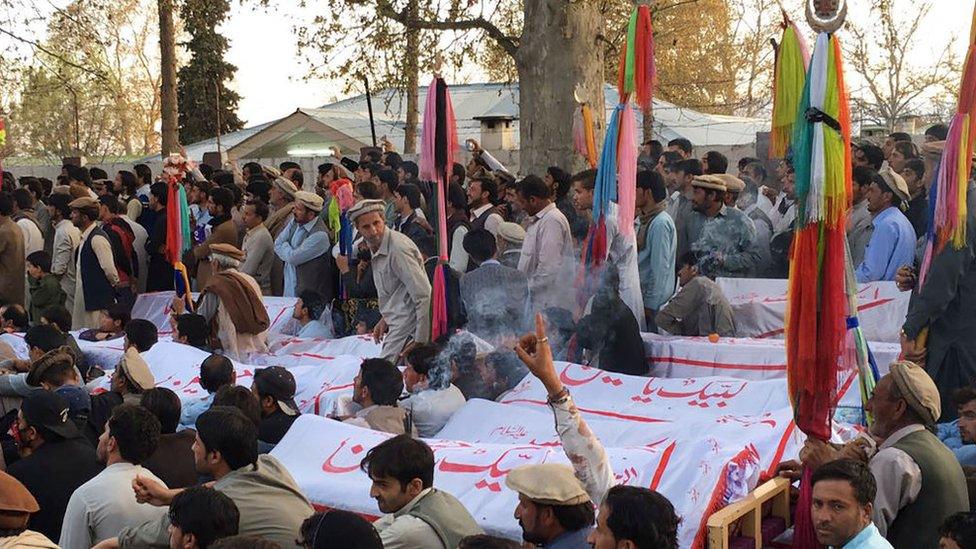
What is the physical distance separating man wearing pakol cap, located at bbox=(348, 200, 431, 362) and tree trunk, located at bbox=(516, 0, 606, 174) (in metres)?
5.11

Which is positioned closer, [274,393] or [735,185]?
[274,393]

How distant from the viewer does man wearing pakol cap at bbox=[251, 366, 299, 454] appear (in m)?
6.30

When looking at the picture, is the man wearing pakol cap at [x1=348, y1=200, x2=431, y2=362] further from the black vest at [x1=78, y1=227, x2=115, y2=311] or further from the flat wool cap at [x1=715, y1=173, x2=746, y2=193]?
the black vest at [x1=78, y1=227, x2=115, y2=311]

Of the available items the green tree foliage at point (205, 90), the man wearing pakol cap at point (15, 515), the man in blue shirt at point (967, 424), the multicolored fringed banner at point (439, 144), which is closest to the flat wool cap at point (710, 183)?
the multicolored fringed banner at point (439, 144)

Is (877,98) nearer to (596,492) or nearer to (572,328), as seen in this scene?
(572,328)

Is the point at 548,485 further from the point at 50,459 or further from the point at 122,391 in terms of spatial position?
the point at 122,391

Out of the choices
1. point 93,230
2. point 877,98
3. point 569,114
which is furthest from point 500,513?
point 877,98

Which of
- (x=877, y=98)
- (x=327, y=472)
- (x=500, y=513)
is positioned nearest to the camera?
(x=500, y=513)

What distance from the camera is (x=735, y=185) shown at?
31.6 feet

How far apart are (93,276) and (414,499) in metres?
7.39

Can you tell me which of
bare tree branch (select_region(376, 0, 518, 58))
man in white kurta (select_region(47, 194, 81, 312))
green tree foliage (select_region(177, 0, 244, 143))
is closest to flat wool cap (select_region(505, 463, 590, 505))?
man in white kurta (select_region(47, 194, 81, 312))

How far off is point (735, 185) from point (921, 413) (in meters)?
5.39

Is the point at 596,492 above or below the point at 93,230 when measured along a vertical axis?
below

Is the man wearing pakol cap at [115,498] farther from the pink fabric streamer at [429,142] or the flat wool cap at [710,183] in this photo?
the flat wool cap at [710,183]
